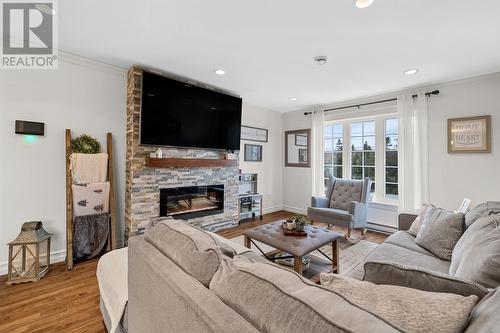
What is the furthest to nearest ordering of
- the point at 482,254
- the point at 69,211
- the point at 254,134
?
the point at 254,134 < the point at 69,211 < the point at 482,254

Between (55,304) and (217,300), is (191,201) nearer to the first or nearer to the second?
(55,304)

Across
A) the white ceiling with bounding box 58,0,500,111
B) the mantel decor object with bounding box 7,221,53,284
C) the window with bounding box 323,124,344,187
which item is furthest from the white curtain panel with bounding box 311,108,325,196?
the mantel decor object with bounding box 7,221,53,284

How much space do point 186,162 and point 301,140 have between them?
9.45 ft

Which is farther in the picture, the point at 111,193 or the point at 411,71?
the point at 411,71

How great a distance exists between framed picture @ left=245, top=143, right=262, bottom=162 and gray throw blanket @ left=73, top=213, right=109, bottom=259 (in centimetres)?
280

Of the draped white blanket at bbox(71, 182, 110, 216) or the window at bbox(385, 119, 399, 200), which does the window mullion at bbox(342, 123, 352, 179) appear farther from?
the draped white blanket at bbox(71, 182, 110, 216)

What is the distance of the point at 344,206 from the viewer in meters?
3.95

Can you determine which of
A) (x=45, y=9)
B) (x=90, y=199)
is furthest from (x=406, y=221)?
(x=45, y=9)

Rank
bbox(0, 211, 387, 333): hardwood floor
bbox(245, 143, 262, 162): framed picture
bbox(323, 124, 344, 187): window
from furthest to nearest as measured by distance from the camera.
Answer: bbox(245, 143, 262, 162): framed picture → bbox(323, 124, 344, 187): window → bbox(0, 211, 387, 333): hardwood floor

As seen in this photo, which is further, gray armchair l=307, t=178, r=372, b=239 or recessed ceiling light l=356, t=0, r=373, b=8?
gray armchair l=307, t=178, r=372, b=239

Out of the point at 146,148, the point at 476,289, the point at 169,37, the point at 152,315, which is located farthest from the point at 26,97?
the point at 476,289

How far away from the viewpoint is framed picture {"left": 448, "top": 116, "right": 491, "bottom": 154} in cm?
308

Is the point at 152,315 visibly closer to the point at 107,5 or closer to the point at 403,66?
the point at 107,5

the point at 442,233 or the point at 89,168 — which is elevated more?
the point at 89,168
